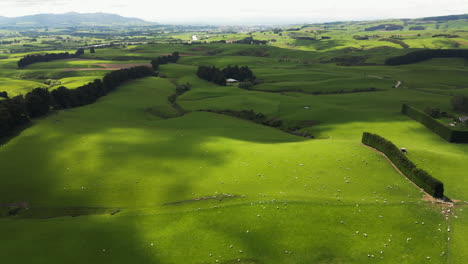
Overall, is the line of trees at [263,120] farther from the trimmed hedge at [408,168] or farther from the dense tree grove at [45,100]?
the dense tree grove at [45,100]

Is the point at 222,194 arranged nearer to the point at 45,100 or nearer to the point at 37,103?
the point at 37,103

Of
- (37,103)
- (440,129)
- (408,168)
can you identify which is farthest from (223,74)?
(408,168)

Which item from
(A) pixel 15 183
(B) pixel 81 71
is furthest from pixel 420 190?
(B) pixel 81 71

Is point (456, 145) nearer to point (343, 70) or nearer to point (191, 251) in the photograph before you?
point (191, 251)

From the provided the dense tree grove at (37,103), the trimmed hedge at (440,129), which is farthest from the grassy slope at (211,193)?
the trimmed hedge at (440,129)

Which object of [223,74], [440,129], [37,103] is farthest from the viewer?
[223,74]

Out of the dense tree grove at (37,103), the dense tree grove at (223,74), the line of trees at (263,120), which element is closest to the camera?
the dense tree grove at (37,103)
